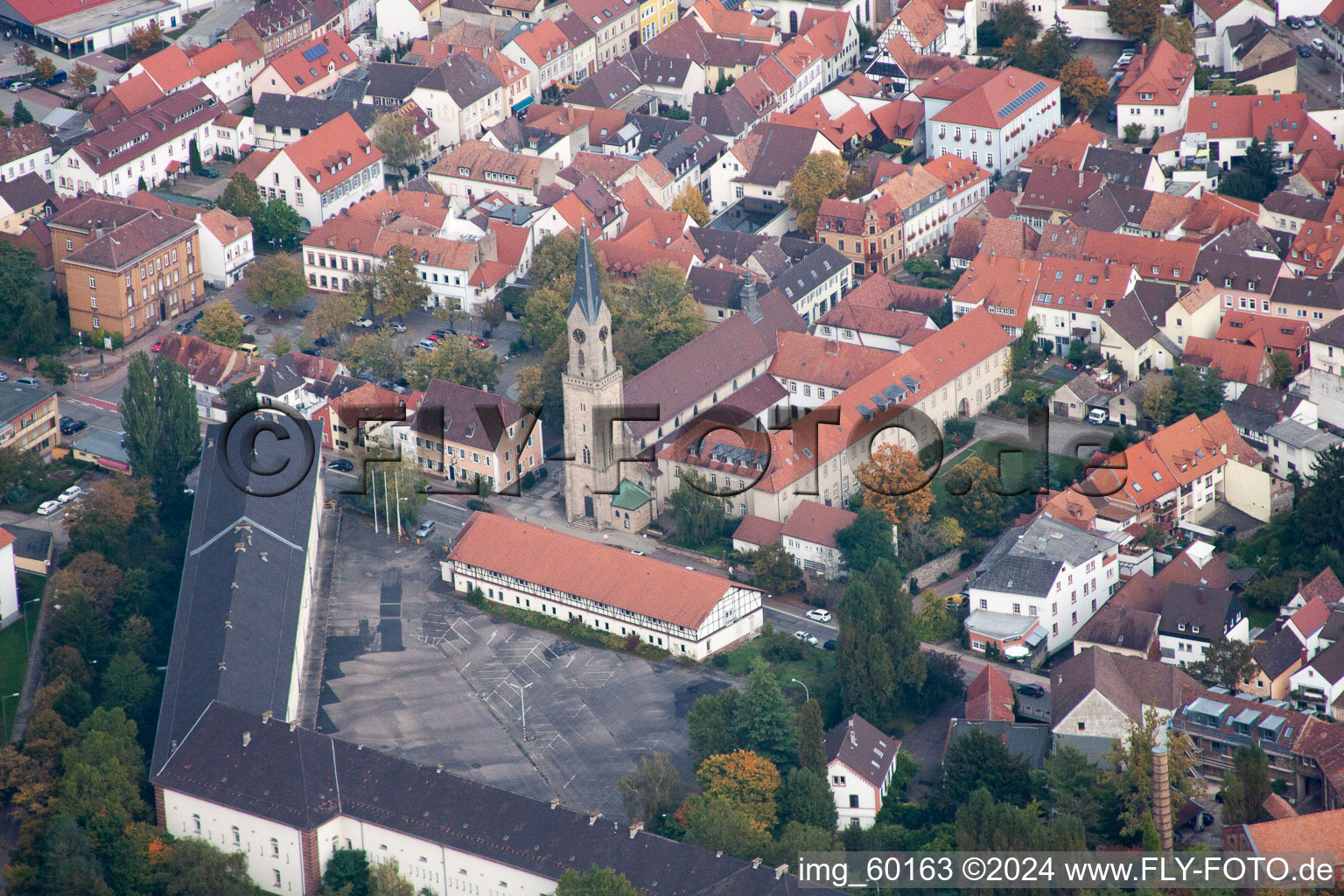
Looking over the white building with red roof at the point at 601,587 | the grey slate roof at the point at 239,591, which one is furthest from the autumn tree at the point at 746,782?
the grey slate roof at the point at 239,591

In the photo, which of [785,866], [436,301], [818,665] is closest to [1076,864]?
[785,866]

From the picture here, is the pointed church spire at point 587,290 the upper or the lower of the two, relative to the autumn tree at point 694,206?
upper

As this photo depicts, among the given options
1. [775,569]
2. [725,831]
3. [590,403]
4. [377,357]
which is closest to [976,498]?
[775,569]

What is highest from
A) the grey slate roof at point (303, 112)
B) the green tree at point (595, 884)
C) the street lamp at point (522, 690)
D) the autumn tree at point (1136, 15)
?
the autumn tree at point (1136, 15)

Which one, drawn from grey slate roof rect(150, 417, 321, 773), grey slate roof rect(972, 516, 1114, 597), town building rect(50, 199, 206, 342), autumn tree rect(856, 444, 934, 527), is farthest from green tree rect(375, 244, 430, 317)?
grey slate roof rect(972, 516, 1114, 597)

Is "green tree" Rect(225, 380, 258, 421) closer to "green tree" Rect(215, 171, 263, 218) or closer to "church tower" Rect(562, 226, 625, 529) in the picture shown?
"church tower" Rect(562, 226, 625, 529)

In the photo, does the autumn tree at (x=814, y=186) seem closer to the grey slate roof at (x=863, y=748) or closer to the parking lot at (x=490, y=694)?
the parking lot at (x=490, y=694)
